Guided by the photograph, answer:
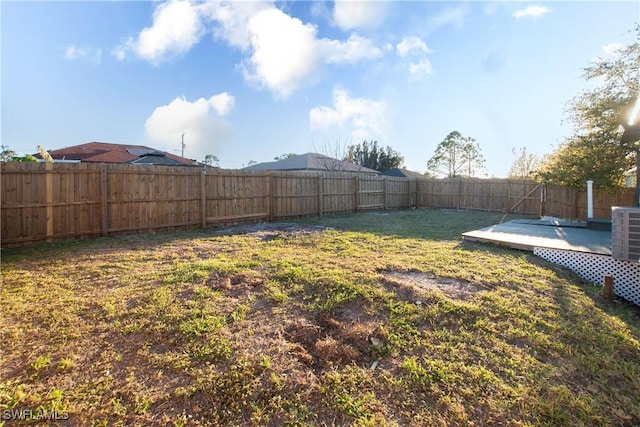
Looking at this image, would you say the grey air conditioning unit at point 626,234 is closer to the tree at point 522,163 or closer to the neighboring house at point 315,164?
the neighboring house at point 315,164

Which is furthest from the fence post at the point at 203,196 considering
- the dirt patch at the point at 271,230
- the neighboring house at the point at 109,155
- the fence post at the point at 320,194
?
the neighboring house at the point at 109,155

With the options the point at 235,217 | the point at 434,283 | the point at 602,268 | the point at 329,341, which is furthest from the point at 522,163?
the point at 329,341

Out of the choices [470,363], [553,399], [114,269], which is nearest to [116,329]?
[114,269]

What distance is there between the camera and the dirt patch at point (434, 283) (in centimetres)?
352

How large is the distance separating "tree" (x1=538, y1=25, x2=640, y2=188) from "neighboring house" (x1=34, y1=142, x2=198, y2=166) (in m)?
18.5

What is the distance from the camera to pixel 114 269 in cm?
425

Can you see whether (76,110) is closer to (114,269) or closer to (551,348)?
(114,269)

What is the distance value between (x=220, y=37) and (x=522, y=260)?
10265 mm

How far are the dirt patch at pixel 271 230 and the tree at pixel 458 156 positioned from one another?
25.0 metres

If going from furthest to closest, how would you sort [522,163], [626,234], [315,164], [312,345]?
[522,163] → [315,164] → [626,234] → [312,345]

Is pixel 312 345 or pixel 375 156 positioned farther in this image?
pixel 375 156

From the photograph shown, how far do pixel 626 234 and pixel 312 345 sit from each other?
4569 millimetres

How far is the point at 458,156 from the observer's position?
29.9 m

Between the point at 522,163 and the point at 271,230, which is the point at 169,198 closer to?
the point at 271,230
